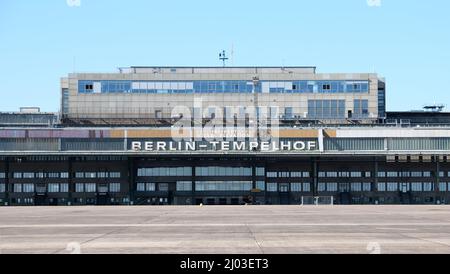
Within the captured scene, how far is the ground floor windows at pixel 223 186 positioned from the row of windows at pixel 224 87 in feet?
75.5

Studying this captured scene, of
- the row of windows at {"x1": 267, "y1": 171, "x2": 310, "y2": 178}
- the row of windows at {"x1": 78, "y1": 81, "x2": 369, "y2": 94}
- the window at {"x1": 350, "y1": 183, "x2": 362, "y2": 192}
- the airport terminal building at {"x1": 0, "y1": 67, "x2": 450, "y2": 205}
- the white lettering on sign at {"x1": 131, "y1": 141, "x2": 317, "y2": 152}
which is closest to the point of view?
the white lettering on sign at {"x1": 131, "y1": 141, "x2": 317, "y2": 152}

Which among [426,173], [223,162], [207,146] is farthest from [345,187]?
[207,146]

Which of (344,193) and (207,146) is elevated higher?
(207,146)

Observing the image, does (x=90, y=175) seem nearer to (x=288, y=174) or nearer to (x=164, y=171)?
(x=164, y=171)

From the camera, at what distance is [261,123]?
143 m

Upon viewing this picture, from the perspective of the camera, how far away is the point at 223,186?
451 ft

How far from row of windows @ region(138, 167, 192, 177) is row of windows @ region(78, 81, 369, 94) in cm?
2044

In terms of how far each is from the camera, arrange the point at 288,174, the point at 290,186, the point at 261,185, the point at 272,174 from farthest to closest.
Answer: the point at 272,174
the point at 288,174
the point at 290,186
the point at 261,185

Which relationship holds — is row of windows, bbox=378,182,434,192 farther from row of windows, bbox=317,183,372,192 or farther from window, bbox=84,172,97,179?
window, bbox=84,172,97,179

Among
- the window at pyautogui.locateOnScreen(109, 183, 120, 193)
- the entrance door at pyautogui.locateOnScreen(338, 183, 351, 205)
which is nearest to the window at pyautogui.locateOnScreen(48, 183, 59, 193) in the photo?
the window at pyautogui.locateOnScreen(109, 183, 120, 193)

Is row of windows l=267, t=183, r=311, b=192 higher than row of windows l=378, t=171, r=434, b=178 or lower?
lower

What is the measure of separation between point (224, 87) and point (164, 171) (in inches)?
985

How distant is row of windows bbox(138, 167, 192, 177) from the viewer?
5408 inches
